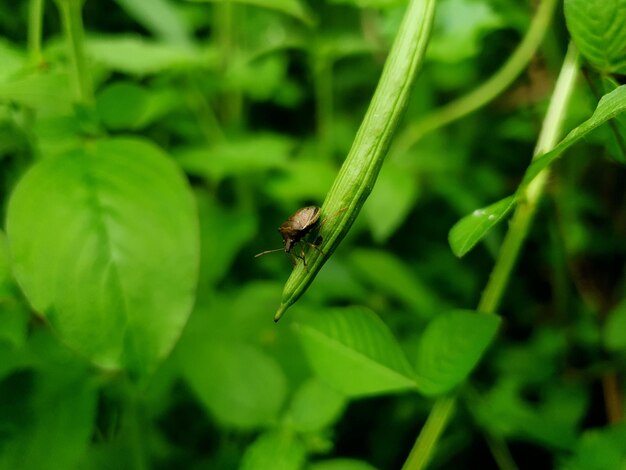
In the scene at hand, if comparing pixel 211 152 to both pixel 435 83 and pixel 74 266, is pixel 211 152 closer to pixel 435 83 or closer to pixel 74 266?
pixel 74 266

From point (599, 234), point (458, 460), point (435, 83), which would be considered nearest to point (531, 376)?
point (458, 460)

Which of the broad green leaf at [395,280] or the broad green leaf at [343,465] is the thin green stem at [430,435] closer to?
the broad green leaf at [343,465]

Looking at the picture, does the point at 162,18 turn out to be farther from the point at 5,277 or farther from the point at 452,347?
the point at 452,347

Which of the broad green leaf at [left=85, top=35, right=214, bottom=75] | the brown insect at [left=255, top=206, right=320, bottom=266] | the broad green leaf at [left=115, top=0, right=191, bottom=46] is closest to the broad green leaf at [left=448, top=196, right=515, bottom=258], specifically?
the brown insect at [left=255, top=206, right=320, bottom=266]

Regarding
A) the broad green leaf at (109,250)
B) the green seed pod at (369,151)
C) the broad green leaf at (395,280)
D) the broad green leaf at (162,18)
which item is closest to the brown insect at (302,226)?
the green seed pod at (369,151)

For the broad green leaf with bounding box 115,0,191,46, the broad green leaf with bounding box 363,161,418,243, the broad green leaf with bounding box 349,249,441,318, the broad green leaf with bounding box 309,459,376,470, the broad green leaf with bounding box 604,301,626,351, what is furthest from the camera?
the broad green leaf with bounding box 115,0,191,46

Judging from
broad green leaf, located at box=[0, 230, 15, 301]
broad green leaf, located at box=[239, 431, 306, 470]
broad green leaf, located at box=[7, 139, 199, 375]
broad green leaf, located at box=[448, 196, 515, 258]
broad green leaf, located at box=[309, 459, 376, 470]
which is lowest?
broad green leaf, located at box=[309, 459, 376, 470]

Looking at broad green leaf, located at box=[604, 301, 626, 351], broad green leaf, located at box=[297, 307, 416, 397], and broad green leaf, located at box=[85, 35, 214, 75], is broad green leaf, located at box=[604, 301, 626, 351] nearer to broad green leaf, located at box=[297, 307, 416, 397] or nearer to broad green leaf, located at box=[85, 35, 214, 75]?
broad green leaf, located at box=[297, 307, 416, 397]
